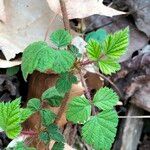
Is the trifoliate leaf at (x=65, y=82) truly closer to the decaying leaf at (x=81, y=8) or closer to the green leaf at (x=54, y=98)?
the green leaf at (x=54, y=98)

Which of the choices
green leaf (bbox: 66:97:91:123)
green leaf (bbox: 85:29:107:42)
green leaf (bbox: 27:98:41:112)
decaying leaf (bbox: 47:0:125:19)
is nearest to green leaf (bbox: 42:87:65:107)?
green leaf (bbox: 27:98:41:112)

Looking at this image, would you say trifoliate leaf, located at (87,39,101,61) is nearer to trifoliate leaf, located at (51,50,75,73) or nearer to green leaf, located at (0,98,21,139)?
trifoliate leaf, located at (51,50,75,73)

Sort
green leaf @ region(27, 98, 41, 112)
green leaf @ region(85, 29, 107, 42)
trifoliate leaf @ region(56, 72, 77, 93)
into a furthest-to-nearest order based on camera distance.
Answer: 1. green leaf @ region(85, 29, 107, 42)
2. green leaf @ region(27, 98, 41, 112)
3. trifoliate leaf @ region(56, 72, 77, 93)

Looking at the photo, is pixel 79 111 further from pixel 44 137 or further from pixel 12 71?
pixel 12 71

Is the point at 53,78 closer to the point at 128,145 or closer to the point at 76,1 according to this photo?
the point at 76,1

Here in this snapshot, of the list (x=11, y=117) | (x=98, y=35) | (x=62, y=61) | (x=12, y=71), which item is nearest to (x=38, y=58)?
(x=62, y=61)
